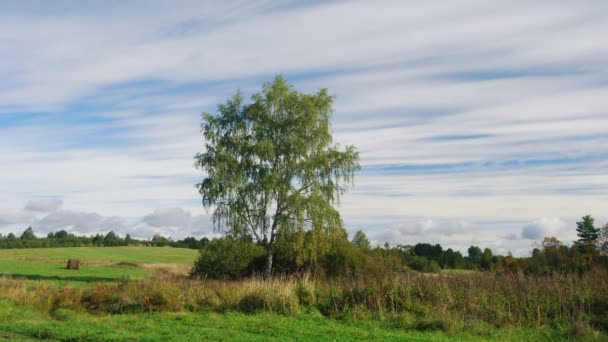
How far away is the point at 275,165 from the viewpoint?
37625 mm

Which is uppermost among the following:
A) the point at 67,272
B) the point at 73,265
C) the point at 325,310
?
the point at 73,265

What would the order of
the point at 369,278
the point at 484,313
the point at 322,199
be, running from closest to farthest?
the point at 484,313 < the point at 369,278 < the point at 322,199

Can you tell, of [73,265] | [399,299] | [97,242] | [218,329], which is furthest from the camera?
[97,242]

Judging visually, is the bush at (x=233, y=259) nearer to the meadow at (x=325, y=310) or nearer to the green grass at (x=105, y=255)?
the meadow at (x=325, y=310)

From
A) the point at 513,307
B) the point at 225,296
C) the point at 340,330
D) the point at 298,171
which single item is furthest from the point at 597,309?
the point at 298,171

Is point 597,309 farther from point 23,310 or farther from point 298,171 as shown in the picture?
point 298,171

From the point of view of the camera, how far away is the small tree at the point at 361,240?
39188 mm

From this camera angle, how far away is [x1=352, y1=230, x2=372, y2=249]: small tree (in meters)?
39.2

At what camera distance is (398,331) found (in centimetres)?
1533

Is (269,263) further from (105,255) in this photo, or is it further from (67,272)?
(105,255)

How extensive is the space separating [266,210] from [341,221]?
509 cm

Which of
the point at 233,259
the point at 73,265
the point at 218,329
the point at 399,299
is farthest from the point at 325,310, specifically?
the point at 73,265

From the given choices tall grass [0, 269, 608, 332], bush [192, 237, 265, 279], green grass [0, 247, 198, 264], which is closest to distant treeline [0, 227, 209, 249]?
green grass [0, 247, 198, 264]

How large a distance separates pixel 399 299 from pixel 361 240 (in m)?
25.6
